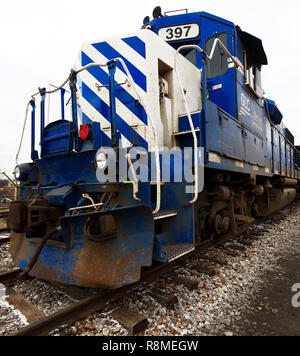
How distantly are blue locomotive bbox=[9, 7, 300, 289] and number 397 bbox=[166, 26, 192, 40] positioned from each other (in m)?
0.02

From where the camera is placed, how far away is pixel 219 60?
171 inches

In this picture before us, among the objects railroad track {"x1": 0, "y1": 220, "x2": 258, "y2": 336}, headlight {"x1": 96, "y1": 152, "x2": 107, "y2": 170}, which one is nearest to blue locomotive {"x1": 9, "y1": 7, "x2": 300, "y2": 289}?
headlight {"x1": 96, "y1": 152, "x2": 107, "y2": 170}

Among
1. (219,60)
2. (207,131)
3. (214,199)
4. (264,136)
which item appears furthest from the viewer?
(264,136)

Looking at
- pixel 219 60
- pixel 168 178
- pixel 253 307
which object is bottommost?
pixel 253 307

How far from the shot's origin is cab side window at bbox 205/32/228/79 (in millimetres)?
4289

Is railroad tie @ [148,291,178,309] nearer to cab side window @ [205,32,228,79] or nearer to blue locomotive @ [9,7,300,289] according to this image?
→ blue locomotive @ [9,7,300,289]

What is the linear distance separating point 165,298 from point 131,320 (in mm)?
502

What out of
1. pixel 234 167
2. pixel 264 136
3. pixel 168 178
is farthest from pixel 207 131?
pixel 264 136

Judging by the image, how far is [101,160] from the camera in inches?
90.0

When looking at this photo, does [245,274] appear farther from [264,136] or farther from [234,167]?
[264,136]

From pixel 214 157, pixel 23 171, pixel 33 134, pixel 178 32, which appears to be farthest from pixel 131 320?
pixel 178 32

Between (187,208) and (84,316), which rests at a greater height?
(187,208)

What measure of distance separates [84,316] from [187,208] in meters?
1.54

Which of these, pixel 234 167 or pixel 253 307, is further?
pixel 234 167
